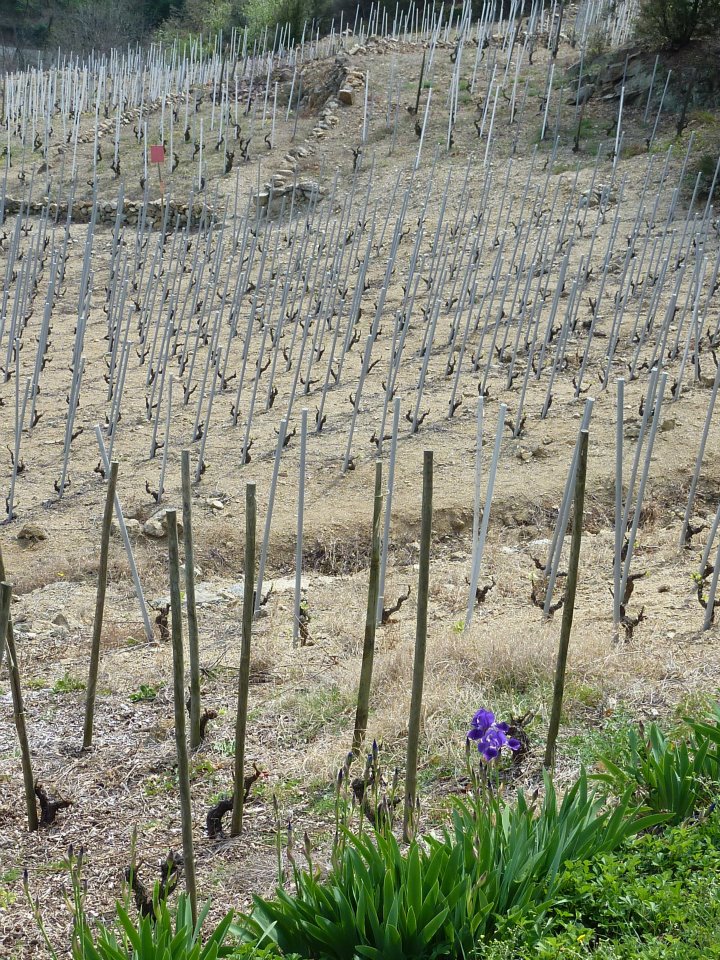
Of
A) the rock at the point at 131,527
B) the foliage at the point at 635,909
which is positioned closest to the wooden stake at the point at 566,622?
the foliage at the point at 635,909

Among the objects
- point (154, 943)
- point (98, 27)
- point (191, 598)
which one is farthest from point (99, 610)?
point (98, 27)

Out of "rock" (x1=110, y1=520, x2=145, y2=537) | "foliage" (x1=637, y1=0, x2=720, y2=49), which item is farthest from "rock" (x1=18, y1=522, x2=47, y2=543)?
"foliage" (x1=637, y1=0, x2=720, y2=49)

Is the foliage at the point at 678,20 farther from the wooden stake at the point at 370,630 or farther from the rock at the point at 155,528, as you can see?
the wooden stake at the point at 370,630

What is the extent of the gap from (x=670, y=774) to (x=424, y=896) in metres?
0.84

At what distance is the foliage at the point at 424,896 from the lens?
201cm

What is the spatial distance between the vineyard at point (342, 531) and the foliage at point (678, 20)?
4.02ft

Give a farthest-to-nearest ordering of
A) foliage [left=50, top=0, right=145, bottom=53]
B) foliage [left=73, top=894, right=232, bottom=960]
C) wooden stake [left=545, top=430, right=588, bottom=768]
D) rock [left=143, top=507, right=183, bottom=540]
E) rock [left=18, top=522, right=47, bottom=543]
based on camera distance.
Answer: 1. foliage [left=50, top=0, right=145, bottom=53]
2. rock [left=18, top=522, right=47, bottom=543]
3. rock [left=143, top=507, right=183, bottom=540]
4. wooden stake [left=545, top=430, right=588, bottom=768]
5. foliage [left=73, top=894, right=232, bottom=960]

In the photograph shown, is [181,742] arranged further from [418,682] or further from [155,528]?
[155,528]

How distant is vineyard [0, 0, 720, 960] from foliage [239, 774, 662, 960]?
17 centimetres

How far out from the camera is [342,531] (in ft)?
19.5

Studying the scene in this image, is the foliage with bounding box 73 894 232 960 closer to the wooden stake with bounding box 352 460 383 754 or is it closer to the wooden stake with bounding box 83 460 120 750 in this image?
the wooden stake with bounding box 352 460 383 754

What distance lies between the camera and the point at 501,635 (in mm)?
3781

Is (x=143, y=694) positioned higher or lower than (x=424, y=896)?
lower

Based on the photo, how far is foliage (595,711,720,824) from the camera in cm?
252
